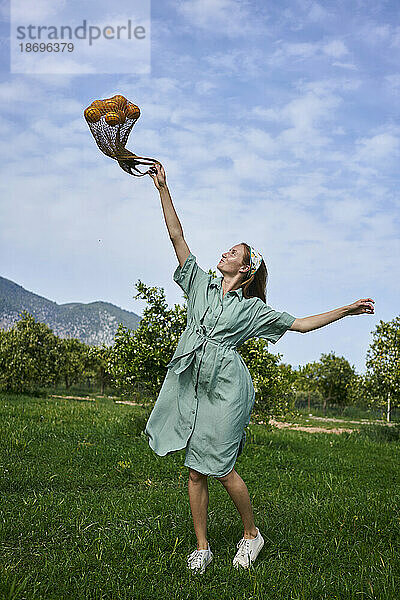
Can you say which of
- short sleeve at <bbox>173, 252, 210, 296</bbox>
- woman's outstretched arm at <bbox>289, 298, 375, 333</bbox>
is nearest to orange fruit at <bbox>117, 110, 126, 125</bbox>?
short sleeve at <bbox>173, 252, 210, 296</bbox>

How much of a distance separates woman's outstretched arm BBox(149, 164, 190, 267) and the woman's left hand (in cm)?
129

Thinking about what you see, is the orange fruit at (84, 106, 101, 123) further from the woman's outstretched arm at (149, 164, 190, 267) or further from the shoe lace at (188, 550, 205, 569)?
the shoe lace at (188, 550, 205, 569)

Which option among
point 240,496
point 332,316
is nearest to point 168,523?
point 240,496

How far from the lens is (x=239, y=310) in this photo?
13.0ft

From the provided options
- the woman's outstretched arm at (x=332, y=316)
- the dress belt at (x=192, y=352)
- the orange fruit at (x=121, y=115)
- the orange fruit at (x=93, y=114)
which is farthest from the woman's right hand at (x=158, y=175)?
the woman's outstretched arm at (x=332, y=316)

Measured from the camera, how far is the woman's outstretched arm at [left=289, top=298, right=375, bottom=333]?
3.86m

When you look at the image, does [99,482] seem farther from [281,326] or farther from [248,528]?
[281,326]

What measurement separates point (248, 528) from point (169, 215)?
2.32m

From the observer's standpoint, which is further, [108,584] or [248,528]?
[248,528]

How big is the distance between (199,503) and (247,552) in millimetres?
464

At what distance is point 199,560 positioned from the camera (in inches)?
142

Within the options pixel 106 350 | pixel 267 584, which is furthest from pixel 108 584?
pixel 106 350

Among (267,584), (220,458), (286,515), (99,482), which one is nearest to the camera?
(267,584)

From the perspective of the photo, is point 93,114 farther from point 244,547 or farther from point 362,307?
point 244,547
